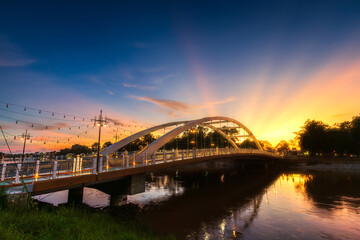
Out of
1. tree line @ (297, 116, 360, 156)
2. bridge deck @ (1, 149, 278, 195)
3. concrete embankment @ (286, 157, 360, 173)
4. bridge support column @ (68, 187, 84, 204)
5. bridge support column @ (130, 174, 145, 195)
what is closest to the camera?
bridge deck @ (1, 149, 278, 195)

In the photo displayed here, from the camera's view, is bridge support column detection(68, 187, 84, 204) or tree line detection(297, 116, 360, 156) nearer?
bridge support column detection(68, 187, 84, 204)

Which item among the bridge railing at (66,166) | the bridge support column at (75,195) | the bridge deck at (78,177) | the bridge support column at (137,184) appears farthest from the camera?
the bridge support column at (75,195)

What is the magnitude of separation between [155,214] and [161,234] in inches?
147

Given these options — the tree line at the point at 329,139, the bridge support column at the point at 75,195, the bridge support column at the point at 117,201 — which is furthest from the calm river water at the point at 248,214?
the tree line at the point at 329,139

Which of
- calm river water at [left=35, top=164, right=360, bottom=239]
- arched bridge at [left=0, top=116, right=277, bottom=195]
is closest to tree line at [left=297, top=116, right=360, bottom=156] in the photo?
calm river water at [left=35, top=164, right=360, bottom=239]

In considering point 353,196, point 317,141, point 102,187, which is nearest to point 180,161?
point 102,187

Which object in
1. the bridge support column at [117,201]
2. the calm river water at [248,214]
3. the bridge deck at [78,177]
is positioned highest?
the bridge deck at [78,177]

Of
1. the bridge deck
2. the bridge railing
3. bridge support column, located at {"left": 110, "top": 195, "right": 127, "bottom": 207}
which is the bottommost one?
bridge support column, located at {"left": 110, "top": 195, "right": 127, "bottom": 207}

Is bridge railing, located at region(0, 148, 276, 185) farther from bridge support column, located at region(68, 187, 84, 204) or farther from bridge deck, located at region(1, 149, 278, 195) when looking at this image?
bridge support column, located at region(68, 187, 84, 204)

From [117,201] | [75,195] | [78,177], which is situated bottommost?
[117,201]

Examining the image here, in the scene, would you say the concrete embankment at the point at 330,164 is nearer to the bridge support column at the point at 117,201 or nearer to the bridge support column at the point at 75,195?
the bridge support column at the point at 117,201

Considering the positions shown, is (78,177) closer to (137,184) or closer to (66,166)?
(66,166)

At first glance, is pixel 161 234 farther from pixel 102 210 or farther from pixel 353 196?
pixel 353 196

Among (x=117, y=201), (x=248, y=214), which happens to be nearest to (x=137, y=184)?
(x=117, y=201)
